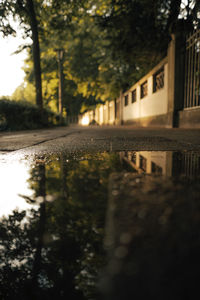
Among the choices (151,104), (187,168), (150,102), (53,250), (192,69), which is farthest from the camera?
(150,102)

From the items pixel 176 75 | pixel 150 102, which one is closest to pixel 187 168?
pixel 176 75

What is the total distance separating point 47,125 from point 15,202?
11.0 m

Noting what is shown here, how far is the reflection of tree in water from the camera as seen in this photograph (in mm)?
456

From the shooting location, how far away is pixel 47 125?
37.0 feet

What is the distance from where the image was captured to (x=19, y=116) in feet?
29.3

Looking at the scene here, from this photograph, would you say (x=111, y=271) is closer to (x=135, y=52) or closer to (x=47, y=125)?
(x=135, y=52)

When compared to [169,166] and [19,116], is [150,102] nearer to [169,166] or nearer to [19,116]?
[19,116]

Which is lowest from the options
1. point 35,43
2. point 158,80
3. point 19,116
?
point 19,116

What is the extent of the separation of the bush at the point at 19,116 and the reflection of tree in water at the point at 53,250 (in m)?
8.28

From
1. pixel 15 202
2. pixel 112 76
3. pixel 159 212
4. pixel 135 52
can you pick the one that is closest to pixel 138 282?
pixel 159 212

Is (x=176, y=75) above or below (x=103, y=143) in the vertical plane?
above

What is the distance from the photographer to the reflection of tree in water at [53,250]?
18.0 inches

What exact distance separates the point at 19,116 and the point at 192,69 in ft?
22.0

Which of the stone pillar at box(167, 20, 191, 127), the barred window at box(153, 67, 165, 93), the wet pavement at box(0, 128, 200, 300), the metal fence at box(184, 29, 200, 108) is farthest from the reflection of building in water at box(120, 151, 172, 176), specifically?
the barred window at box(153, 67, 165, 93)
